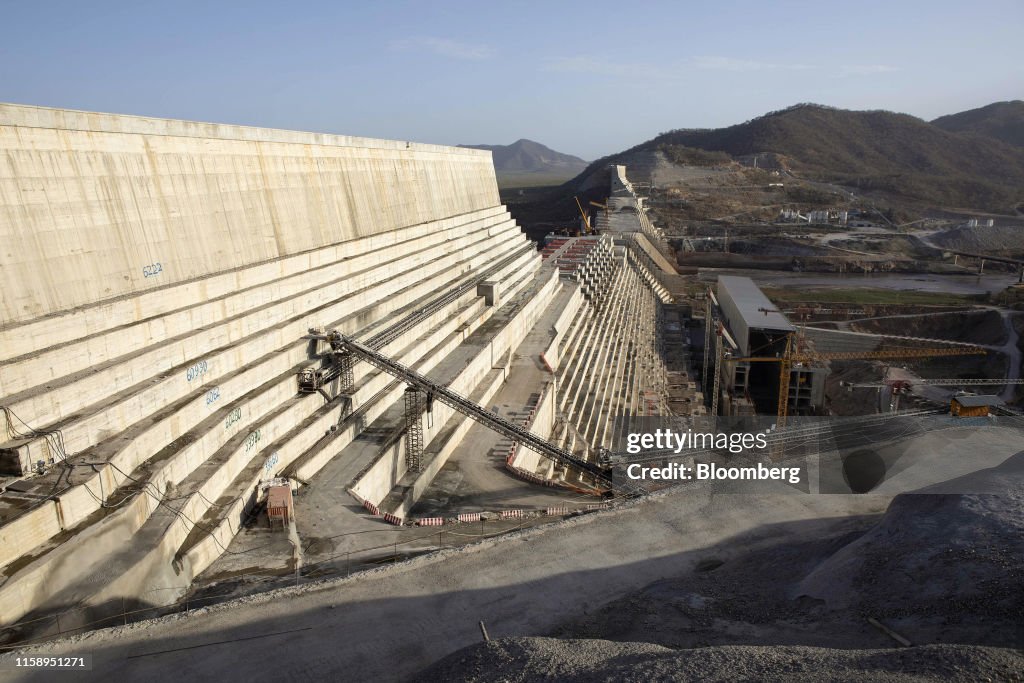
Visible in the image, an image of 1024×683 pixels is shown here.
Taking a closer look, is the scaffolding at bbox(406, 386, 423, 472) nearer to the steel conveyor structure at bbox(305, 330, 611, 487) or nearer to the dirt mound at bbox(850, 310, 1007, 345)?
the steel conveyor structure at bbox(305, 330, 611, 487)

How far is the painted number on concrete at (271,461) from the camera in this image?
15.9 m

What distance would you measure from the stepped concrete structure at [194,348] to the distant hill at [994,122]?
18126 cm

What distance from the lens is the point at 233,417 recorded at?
1582cm

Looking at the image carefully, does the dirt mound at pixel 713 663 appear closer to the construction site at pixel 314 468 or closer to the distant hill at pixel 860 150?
the construction site at pixel 314 468

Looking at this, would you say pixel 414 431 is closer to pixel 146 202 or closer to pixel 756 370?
pixel 146 202

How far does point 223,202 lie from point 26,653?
480 inches

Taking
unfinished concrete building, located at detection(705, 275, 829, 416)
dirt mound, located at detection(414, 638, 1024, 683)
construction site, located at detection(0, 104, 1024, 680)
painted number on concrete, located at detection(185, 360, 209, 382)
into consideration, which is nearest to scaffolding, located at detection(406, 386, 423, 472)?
construction site, located at detection(0, 104, 1024, 680)

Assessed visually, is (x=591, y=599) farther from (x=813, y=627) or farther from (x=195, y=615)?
(x=195, y=615)

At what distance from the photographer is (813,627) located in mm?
9867

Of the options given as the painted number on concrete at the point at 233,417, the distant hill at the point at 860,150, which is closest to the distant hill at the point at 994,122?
the distant hill at the point at 860,150

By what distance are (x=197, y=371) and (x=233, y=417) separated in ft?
4.07

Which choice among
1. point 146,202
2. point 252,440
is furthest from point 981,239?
point 146,202

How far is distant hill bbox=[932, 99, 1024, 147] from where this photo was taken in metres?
166

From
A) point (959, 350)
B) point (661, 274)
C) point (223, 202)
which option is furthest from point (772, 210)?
point (223, 202)
